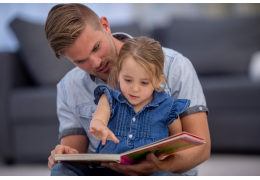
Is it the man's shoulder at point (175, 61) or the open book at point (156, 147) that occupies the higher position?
the man's shoulder at point (175, 61)

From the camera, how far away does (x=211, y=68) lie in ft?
6.54

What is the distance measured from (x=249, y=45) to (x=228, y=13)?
1.03 m

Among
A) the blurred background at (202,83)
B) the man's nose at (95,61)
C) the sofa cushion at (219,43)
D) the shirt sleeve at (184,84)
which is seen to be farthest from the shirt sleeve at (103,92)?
the sofa cushion at (219,43)

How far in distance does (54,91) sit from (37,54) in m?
0.29

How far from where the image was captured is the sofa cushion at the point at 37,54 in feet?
6.11

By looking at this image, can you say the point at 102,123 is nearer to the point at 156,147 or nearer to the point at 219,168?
the point at 156,147

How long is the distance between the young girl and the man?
0.26 feet

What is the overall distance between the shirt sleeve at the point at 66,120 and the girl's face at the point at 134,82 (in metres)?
0.34

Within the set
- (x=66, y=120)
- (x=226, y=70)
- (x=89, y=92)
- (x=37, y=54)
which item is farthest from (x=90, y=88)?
(x=226, y=70)

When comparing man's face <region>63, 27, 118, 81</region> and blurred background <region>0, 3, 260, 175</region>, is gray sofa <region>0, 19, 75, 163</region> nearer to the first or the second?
blurred background <region>0, 3, 260, 175</region>

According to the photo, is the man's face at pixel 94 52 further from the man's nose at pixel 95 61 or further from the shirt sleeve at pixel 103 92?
the shirt sleeve at pixel 103 92

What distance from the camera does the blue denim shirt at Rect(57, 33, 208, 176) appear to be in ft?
3.32

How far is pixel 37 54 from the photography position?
187 centimetres

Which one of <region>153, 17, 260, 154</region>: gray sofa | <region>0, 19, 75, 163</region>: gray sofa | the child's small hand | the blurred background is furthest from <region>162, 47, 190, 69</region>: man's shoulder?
<region>0, 19, 75, 163</region>: gray sofa
